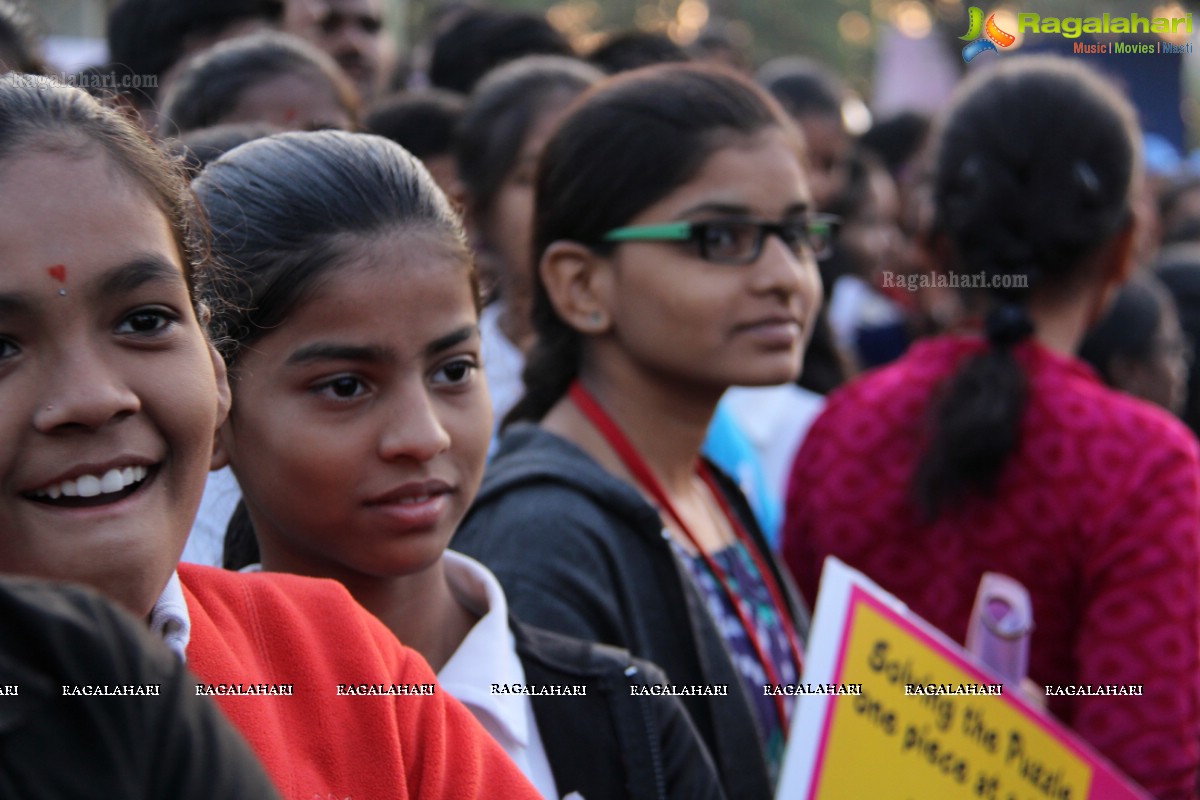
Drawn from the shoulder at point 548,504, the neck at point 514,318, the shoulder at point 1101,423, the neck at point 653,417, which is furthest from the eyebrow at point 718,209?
the neck at point 514,318

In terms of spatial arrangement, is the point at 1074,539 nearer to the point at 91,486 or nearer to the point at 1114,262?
the point at 1114,262

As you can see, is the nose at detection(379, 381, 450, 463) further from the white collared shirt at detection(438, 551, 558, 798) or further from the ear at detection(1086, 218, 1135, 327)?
the ear at detection(1086, 218, 1135, 327)

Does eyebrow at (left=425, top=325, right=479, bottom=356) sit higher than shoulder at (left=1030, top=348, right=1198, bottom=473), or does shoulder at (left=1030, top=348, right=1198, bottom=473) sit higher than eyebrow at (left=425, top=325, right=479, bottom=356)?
eyebrow at (left=425, top=325, right=479, bottom=356)

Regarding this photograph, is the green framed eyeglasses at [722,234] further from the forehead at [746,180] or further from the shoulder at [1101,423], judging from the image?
the shoulder at [1101,423]

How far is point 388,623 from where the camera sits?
1.81 meters

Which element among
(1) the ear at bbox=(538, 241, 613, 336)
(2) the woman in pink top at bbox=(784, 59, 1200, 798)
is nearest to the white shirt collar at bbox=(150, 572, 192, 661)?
(1) the ear at bbox=(538, 241, 613, 336)

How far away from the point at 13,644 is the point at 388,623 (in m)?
1.14

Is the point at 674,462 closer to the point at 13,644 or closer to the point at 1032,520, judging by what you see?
the point at 1032,520

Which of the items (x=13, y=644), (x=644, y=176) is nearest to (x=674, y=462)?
(x=644, y=176)

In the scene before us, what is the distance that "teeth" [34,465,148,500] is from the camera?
1.15 metres

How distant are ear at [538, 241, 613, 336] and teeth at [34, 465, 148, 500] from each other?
140cm

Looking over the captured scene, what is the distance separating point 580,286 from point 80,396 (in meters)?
1.50

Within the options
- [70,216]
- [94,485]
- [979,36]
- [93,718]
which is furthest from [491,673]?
[979,36]

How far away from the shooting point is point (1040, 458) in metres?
2.57
